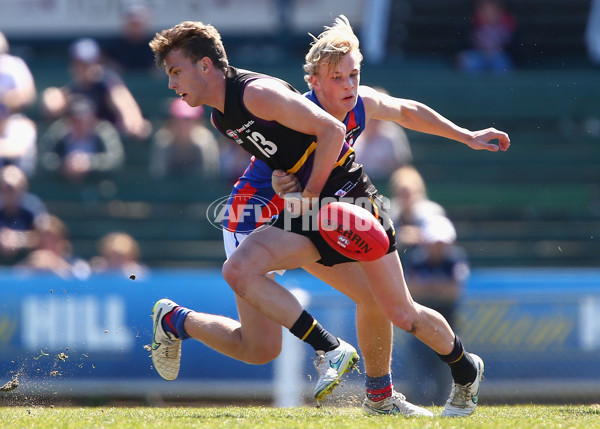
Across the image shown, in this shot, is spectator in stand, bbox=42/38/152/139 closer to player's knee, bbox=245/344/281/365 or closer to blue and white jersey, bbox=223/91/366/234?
blue and white jersey, bbox=223/91/366/234

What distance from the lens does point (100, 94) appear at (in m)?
9.04

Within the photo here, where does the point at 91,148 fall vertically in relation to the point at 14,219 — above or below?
above

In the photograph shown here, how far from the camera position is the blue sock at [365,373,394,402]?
4.96m

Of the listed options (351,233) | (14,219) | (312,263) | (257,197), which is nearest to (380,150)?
(14,219)

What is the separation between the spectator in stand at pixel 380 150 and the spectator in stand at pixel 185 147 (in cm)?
151

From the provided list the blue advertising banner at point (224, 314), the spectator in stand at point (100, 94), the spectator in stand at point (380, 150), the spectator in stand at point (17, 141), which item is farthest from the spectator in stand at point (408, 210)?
the spectator in stand at point (17, 141)

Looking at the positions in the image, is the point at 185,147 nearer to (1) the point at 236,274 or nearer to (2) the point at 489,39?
(2) the point at 489,39

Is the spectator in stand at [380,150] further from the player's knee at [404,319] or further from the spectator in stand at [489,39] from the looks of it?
the player's knee at [404,319]

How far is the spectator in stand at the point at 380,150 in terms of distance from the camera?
8.60 m

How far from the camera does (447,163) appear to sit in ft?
32.2

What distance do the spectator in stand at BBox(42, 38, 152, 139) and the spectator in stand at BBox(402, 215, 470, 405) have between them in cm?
339

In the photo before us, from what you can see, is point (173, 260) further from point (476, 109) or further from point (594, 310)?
point (594, 310)

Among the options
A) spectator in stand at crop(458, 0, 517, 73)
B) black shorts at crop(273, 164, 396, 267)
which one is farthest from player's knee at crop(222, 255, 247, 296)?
spectator in stand at crop(458, 0, 517, 73)

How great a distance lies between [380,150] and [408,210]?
121cm
